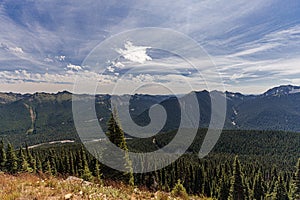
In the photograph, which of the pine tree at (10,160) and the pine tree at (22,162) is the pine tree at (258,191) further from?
the pine tree at (10,160)

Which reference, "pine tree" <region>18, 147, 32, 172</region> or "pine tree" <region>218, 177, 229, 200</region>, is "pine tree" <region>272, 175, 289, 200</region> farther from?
"pine tree" <region>18, 147, 32, 172</region>

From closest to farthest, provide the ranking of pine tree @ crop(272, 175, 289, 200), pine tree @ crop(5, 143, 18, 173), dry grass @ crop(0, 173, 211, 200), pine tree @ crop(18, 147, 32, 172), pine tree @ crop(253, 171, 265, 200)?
dry grass @ crop(0, 173, 211, 200), pine tree @ crop(18, 147, 32, 172), pine tree @ crop(5, 143, 18, 173), pine tree @ crop(253, 171, 265, 200), pine tree @ crop(272, 175, 289, 200)

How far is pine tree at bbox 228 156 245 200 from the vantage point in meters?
49.7

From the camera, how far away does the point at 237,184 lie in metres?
53.5

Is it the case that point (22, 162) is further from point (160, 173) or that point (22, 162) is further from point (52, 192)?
point (52, 192)

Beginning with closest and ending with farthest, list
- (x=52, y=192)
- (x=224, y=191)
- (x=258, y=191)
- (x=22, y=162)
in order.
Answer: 1. (x=52, y=192)
2. (x=22, y=162)
3. (x=224, y=191)
4. (x=258, y=191)

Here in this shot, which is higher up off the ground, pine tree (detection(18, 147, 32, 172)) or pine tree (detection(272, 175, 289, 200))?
pine tree (detection(18, 147, 32, 172))

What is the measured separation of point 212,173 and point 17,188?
8229 centimetres

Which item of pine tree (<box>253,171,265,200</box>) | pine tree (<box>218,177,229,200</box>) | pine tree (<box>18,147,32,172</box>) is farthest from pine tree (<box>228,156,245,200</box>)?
pine tree (<box>18,147,32,172</box>)

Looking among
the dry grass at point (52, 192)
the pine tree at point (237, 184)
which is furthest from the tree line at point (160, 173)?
the dry grass at point (52, 192)

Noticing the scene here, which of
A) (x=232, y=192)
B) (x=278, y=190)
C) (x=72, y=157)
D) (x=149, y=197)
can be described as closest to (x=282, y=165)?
(x=278, y=190)

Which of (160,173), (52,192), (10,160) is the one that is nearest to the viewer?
(52,192)

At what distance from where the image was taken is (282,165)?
150750 mm

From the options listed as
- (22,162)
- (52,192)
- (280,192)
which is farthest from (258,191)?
(52,192)
